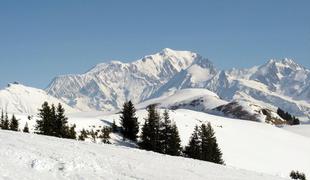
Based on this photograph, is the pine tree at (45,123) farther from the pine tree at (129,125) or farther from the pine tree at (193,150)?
the pine tree at (193,150)

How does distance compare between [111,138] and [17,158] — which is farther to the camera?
[111,138]

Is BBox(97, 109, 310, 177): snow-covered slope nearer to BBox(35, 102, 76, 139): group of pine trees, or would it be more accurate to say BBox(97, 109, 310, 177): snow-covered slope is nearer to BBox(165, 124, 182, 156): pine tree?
BBox(165, 124, 182, 156): pine tree

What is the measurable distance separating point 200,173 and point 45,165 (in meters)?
9.01

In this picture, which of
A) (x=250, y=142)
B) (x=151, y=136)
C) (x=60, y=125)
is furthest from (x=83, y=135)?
(x=250, y=142)

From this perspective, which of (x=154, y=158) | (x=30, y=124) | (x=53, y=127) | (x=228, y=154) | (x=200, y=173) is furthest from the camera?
(x=228, y=154)

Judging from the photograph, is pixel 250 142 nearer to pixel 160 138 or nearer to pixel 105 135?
pixel 160 138

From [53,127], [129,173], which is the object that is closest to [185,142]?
[53,127]

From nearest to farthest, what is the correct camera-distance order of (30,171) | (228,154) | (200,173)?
(30,171), (200,173), (228,154)

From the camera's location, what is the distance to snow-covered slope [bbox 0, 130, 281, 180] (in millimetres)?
24812

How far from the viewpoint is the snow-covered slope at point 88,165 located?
24812 millimetres

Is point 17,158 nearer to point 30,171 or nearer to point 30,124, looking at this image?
point 30,171

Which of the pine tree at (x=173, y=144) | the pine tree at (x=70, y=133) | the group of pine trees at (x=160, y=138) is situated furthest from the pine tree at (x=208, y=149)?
the pine tree at (x=70, y=133)

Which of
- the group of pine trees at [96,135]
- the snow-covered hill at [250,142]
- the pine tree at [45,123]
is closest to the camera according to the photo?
the pine tree at [45,123]

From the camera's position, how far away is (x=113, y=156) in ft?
102
